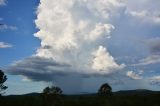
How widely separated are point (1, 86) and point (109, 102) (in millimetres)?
82216

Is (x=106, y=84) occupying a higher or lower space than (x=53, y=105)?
higher

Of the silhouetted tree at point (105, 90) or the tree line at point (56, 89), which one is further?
the silhouetted tree at point (105, 90)

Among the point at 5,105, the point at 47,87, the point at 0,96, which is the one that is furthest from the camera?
the point at 5,105

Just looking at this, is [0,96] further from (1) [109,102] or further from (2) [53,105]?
(1) [109,102]

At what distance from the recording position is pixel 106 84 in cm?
17412

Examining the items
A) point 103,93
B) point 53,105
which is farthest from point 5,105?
point 103,93

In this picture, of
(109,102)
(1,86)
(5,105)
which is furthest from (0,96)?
(109,102)

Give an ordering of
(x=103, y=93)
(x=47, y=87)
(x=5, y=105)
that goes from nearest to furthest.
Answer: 1. (x=47, y=87)
2. (x=103, y=93)
3. (x=5, y=105)

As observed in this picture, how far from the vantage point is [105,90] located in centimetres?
17762

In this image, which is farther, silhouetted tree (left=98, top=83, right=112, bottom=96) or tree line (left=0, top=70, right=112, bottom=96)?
silhouetted tree (left=98, top=83, right=112, bottom=96)

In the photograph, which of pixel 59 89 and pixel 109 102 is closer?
pixel 59 89

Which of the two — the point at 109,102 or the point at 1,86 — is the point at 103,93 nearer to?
the point at 109,102

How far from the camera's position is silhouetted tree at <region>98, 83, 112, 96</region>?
6939 inches

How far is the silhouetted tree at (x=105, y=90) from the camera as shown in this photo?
176250mm
